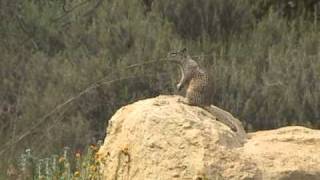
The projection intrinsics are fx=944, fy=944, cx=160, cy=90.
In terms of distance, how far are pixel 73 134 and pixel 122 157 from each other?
284 centimetres

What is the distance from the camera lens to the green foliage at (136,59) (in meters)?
8.55

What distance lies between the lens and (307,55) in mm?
9102

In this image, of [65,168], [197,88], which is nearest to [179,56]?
[197,88]

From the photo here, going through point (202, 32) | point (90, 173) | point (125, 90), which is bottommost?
point (90, 173)

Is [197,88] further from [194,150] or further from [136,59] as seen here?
[136,59]

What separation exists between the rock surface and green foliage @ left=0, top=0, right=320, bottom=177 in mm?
2245

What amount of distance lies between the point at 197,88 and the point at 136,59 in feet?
9.97

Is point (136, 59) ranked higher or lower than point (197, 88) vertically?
higher

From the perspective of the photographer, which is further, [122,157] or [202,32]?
[202,32]

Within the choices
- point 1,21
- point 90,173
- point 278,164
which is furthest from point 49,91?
point 278,164

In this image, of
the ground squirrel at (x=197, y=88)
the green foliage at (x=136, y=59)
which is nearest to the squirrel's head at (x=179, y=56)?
the ground squirrel at (x=197, y=88)

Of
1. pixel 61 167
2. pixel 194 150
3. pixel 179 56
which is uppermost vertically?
pixel 179 56

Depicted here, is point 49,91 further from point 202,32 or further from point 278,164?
point 278,164

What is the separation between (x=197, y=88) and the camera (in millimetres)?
6059
